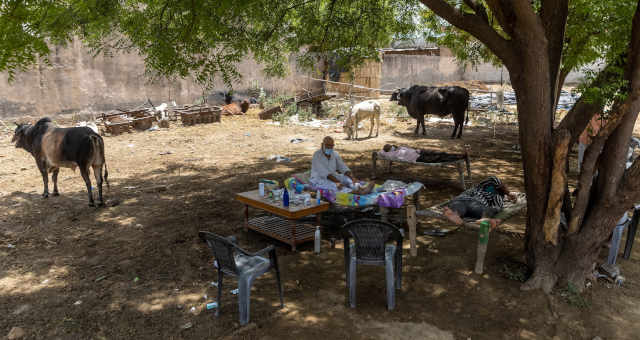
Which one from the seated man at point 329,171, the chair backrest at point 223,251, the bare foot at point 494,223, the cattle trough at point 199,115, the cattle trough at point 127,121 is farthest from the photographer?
the cattle trough at point 199,115

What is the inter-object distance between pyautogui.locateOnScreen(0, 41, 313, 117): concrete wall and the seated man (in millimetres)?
9560

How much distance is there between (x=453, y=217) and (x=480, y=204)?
64cm

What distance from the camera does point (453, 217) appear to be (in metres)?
5.43

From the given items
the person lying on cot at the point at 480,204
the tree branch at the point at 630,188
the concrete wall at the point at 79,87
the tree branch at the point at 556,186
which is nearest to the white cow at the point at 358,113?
the concrete wall at the point at 79,87

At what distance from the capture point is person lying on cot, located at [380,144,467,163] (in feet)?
28.6

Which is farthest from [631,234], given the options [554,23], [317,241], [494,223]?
[317,241]

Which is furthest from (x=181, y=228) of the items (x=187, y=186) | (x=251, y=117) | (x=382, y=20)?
(x=251, y=117)

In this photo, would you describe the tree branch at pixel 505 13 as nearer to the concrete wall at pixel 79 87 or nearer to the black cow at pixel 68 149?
the black cow at pixel 68 149

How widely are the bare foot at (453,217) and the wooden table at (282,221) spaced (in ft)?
5.29

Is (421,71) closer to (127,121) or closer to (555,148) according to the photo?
(127,121)

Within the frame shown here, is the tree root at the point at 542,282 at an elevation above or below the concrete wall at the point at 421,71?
below

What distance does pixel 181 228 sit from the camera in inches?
268

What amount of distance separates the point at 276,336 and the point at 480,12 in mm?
4316

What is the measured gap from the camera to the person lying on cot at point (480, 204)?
554 centimetres
